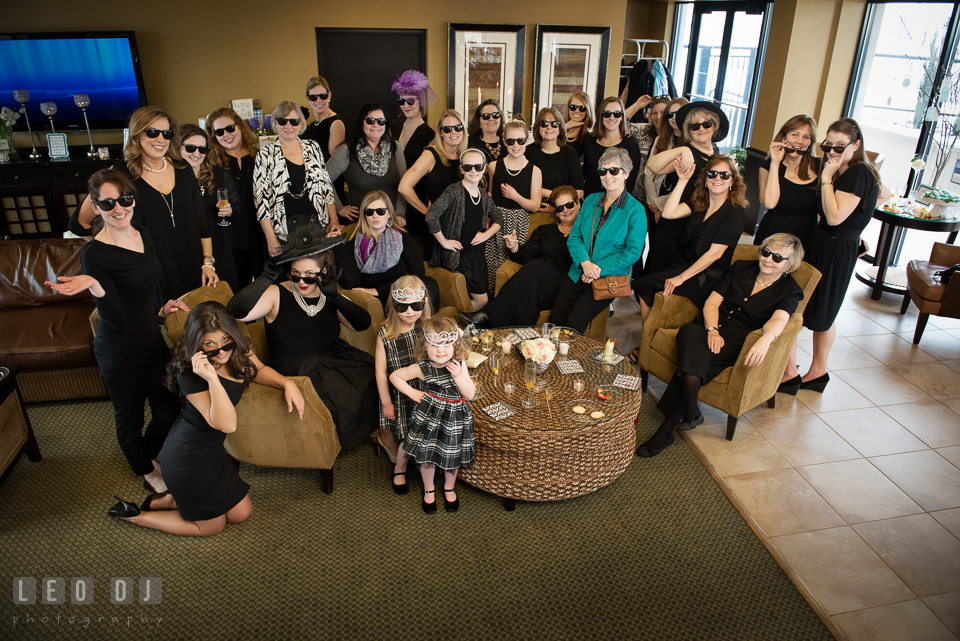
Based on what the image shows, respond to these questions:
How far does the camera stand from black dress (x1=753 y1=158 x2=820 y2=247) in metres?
4.26

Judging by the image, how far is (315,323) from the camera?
339cm

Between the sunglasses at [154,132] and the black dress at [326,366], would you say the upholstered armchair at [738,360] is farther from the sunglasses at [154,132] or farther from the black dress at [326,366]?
the sunglasses at [154,132]

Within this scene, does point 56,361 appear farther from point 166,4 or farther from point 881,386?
point 881,386

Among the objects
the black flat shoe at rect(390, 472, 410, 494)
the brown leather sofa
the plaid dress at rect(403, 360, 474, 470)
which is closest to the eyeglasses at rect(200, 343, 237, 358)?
the plaid dress at rect(403, 360, 474, 470)

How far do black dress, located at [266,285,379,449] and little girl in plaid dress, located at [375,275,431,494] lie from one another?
0.13 meters

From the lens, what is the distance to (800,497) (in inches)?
135

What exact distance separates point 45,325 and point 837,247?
520cm

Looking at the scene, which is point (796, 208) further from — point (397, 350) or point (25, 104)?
point (25, 104)

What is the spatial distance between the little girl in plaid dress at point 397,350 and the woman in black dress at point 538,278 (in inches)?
46.9

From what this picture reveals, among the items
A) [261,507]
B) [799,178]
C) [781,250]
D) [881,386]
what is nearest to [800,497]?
[781,250]

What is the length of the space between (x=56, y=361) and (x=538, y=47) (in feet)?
18.6

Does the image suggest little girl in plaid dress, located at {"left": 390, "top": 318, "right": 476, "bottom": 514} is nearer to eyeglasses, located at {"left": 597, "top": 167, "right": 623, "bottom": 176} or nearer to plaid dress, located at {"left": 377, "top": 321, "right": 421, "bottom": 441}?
plaid dress, located at {"left": 377, "top": 321, "right": 421, "bottom": 441}

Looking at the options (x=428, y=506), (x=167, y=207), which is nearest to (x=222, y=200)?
(x=167, y=207)

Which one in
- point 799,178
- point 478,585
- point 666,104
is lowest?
point 478,585
